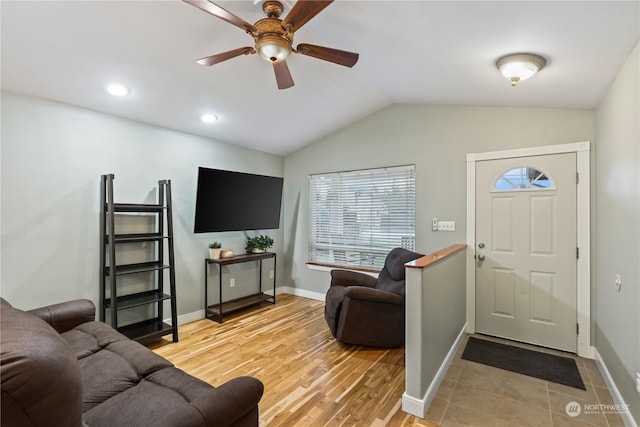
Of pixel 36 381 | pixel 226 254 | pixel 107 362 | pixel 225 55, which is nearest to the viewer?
pixel 36 381

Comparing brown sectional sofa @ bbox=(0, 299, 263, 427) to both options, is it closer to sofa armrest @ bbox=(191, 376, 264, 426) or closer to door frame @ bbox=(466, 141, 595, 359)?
sofa armrest @ bbox=(191, 376, 264, 426)

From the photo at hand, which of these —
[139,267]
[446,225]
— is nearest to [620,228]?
[446,225]

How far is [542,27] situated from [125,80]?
3070 mm

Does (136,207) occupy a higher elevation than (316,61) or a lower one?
lower

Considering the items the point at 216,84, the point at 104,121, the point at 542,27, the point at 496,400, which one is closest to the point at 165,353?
the point at 104,121

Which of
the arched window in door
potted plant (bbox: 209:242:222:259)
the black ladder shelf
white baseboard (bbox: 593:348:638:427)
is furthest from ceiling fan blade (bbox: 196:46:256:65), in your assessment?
white baseboard (bbox: 593:348:638:427)

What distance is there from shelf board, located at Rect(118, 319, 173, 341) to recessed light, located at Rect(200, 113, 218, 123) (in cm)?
230

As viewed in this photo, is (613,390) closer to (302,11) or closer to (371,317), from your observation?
(371,317)

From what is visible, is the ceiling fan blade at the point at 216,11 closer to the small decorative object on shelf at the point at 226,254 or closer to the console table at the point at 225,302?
the console table at the point at 225,302

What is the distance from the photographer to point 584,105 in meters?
2.80

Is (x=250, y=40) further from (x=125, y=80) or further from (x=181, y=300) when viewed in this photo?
(x=181, y=300)

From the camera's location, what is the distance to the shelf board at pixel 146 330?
297 cm

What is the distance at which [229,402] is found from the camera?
4.27 ft

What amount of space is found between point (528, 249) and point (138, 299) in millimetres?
4045
